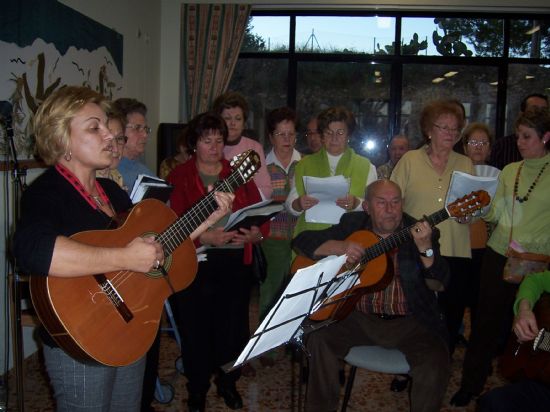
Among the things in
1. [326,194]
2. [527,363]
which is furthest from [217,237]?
[527,363]

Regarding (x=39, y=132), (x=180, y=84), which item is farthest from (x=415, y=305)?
(x=180, y=84)

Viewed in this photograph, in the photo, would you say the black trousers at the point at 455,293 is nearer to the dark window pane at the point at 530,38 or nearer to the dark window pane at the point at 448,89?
the dark window pane at the point at 448,89

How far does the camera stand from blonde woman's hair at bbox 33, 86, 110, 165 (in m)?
1.57

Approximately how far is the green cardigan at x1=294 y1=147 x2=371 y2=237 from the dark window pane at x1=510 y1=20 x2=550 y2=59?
13.6 feet

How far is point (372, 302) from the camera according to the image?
271 centimetres

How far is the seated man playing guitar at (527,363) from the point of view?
2026 millimetres

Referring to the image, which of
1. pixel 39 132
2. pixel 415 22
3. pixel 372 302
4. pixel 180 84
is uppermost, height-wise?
pixel 415 22

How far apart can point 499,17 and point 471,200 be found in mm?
4563

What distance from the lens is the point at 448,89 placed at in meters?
6.39

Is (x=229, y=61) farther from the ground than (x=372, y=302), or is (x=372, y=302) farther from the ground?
(x=229, y=61)

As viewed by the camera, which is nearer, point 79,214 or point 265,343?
point 79,214

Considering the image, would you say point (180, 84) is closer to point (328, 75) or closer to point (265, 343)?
point (328, 75)

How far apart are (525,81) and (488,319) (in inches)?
174

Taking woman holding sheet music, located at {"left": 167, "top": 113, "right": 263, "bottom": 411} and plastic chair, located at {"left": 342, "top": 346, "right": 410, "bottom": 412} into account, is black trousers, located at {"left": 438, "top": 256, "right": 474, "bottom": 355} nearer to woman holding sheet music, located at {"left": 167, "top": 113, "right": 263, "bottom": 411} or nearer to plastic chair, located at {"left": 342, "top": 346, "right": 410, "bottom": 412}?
plastic chair, located at {"left": 342, "top": 346, "right": 410, "bottom": 412}
